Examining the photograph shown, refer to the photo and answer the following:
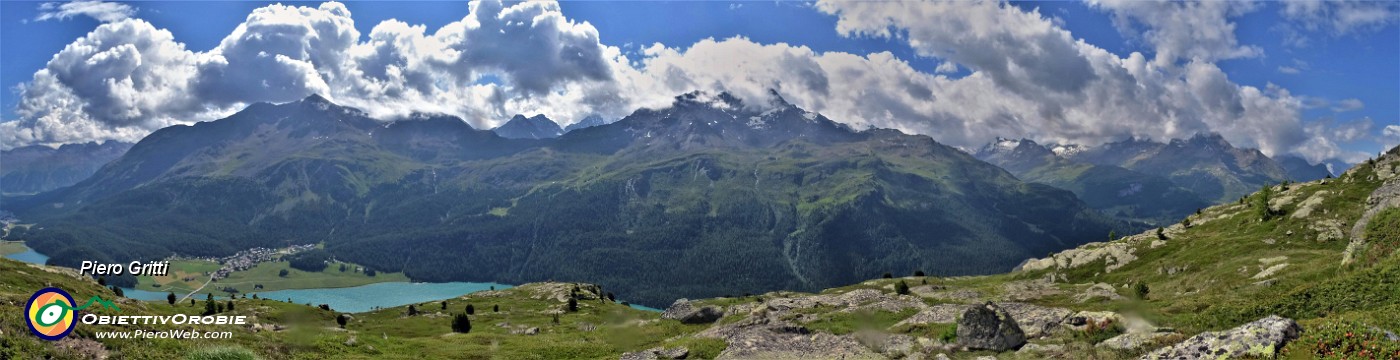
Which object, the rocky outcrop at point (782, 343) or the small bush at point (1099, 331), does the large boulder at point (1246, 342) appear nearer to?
the small bush at point (1099, 331)

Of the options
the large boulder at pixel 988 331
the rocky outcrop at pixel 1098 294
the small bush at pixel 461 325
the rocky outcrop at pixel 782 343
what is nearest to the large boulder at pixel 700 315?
the rocky outcrop at pixel 782 343

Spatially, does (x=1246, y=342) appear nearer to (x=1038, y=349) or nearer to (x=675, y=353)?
(x=1038, y=349)

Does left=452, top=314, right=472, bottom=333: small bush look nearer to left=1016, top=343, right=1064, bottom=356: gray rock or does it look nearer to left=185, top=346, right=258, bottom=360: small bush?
left=185, top=346, right=258, bottom=360: small bush

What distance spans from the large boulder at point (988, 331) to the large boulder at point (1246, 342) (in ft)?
40.1

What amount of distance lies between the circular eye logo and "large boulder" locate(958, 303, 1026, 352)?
1953 inches

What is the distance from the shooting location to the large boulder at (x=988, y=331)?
130 feet

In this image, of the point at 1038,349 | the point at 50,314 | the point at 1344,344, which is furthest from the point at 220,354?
the point at 1344,344

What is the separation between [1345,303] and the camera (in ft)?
105

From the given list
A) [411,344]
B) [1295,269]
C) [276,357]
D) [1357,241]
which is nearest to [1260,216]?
[1295,269]

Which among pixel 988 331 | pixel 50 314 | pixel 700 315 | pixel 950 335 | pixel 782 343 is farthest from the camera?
pixel 700 315

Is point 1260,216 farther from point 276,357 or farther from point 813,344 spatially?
point 276,357

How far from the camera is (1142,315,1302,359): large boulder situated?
79.6 feet

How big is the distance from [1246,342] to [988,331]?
15.9 meters

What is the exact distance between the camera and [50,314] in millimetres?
32062
